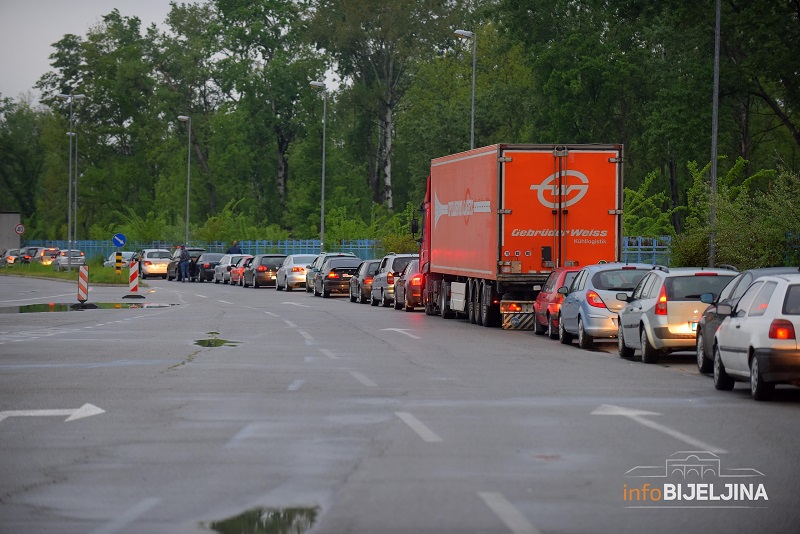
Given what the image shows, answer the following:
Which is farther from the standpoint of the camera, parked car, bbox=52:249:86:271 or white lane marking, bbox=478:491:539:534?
parked car, bbox=52:249:86:271

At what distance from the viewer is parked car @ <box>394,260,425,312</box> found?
138 ft

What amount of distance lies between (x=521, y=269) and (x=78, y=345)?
10.3 m

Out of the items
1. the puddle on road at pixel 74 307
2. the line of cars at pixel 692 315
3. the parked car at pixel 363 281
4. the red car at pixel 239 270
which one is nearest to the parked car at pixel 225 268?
the red car at pixel 239 270

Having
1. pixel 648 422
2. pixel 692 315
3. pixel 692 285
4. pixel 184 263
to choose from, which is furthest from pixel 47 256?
pixel 648 422

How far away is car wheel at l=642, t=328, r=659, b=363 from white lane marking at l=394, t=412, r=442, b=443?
8603mm

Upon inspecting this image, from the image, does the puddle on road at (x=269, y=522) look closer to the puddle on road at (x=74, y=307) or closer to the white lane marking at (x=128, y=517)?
the white lane marking at (x=128, y=517)

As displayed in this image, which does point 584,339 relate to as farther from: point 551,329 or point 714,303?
point 714,303

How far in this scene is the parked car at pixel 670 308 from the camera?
21.7 metres

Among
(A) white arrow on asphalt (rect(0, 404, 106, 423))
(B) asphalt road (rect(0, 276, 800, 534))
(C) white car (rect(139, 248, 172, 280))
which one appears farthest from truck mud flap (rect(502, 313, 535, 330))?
(C) white car (rect(139, 248, 172, 280))

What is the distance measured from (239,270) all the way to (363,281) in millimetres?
24191

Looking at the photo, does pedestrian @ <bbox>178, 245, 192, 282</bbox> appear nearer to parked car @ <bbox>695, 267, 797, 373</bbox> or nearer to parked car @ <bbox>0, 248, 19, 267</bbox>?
parked car @ <bbox>0, 248, 19, 267</bbox>

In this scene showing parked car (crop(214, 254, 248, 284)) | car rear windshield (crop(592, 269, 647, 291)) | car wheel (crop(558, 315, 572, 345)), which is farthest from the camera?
parked car (crop(214, 254, 248, 284))

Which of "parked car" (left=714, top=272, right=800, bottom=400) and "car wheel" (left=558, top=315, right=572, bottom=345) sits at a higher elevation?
"parked car" (left=714, top=272, right=800, bottom=400)

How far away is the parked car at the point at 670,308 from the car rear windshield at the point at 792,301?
5.36 m
